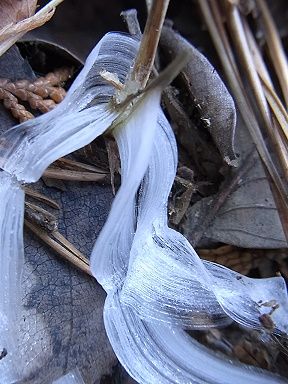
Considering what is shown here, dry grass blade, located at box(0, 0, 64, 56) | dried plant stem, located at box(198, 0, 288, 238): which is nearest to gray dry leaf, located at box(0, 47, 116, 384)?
dry grass blade, located at box(0, 0, 64, 56)

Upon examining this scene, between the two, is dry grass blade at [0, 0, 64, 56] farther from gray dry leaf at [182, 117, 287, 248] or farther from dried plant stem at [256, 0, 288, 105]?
Result: dried plant stem at [256, 0, 288, 105]

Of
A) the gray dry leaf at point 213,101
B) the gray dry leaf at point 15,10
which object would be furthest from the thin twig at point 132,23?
the gray dry leaf at point 15,10

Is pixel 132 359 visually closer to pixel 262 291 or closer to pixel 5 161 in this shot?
pixel 262 291

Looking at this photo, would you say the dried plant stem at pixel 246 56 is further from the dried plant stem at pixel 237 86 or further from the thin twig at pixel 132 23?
the thin twig at pixel 132 23

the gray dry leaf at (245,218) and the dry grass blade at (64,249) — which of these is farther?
the gray dry leaf at (245,218)

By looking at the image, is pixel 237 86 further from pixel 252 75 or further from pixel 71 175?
pixel 71 175

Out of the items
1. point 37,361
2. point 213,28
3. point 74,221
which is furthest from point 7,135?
point 213,28
